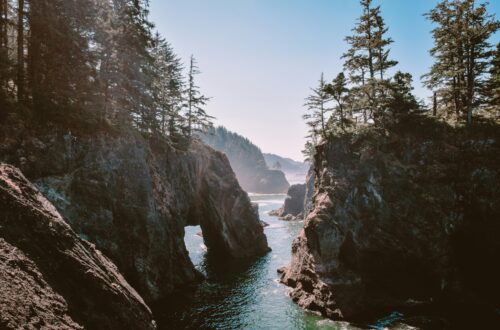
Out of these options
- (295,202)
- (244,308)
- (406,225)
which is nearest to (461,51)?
(406,225)

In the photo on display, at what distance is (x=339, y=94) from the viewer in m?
35.2

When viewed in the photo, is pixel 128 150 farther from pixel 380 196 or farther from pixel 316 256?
pixel 380 196

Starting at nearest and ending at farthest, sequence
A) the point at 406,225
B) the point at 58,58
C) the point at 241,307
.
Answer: the point at 58,58 < the point at 241,307 < the point at 406,225

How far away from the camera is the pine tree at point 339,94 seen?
112 feet

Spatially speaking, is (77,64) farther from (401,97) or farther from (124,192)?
(401,97)

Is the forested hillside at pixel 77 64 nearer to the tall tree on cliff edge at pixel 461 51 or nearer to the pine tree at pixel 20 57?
the pine tree at pixel 20 57

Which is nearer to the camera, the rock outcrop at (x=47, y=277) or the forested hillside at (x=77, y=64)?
the rock outcrop at (x=47, y=277)

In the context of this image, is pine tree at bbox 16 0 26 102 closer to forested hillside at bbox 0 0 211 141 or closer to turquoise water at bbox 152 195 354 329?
forested hillside at bbox 0 0 211 141

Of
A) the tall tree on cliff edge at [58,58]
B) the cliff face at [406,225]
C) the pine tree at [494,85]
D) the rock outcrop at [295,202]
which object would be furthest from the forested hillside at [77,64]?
the rock outcrop at [295,202]

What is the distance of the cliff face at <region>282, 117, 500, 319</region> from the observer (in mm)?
28312

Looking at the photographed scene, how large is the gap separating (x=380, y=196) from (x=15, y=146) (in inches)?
1261

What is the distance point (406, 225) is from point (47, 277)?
30745 millimetres

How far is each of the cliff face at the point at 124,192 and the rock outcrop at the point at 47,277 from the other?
54.8 ft

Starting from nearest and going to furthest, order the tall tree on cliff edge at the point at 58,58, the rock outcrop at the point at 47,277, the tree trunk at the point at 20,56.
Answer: the rock outcrop at the point at 47,277 < the tree trunk at the point at 20,56 < the tall tree on cliff edge at the point at 58,58
